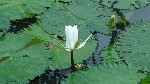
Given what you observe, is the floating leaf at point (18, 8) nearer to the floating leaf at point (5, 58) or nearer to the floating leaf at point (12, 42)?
the floating leaf at point (12, 42)

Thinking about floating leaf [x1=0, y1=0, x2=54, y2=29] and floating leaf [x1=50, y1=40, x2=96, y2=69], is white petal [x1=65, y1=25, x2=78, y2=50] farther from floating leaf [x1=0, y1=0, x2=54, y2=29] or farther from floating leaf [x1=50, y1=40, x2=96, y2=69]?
floating leaf [x1=0, y1=0, x2=54, y2=29]

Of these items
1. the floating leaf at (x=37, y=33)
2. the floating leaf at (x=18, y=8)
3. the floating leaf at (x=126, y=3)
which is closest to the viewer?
the floating leaf at (x=37, y=33)

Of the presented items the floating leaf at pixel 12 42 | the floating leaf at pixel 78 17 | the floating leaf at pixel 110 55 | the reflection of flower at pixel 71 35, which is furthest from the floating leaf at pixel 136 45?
the floating leaf at pixel 12 42

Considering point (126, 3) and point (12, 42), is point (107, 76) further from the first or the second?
point (126, 3)

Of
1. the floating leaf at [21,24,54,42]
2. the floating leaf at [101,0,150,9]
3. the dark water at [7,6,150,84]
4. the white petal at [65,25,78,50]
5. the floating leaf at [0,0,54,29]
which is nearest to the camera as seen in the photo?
the white petal at [65,25,78,50]

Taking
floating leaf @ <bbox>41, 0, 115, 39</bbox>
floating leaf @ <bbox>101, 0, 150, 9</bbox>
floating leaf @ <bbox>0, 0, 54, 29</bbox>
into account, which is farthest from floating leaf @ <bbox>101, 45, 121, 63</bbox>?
floating leaf @ <bbox>0, 0, 54, 29</bbox>

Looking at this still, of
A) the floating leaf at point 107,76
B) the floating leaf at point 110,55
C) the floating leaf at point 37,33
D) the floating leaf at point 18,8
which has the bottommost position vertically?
the floating leaf at point 107,76

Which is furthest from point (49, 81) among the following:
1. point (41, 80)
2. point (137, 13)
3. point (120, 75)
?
point (137, 13)
